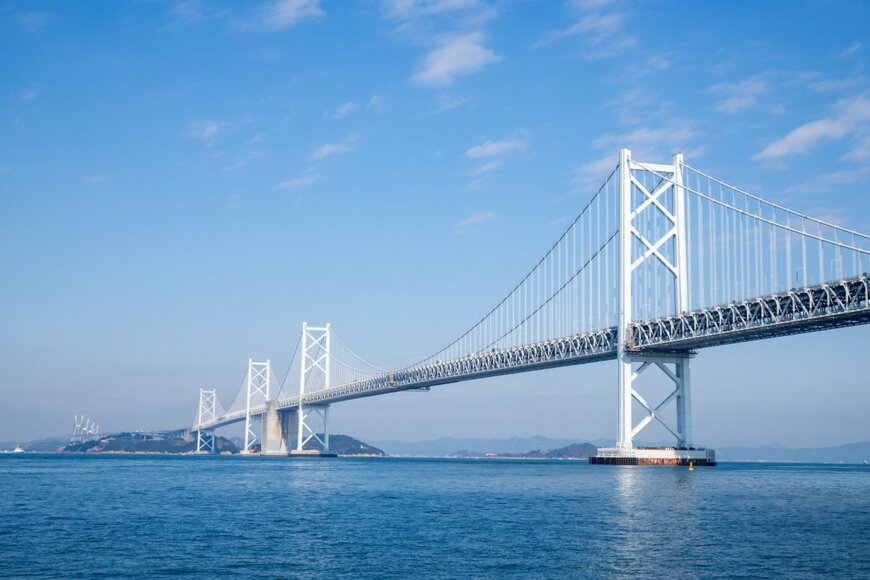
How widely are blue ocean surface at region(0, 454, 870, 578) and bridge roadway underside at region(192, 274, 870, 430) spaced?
7398 mm

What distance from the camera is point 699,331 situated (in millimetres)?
44719

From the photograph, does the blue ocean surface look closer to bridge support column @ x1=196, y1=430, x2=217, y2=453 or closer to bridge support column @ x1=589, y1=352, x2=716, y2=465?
bridge support column @ x1=589, y1=352, x2=716, y2=465

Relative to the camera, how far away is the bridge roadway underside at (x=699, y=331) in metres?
36.5

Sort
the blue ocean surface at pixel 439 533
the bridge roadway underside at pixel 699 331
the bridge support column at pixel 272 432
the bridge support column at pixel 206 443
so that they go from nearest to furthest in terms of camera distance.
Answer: the blue ocean surface at pixel 439 533
the bridge roadway underside at pixel 699 331
the bridge support column at pixel 272 432
the bridge support column at pixel 206 443

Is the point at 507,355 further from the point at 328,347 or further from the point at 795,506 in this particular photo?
the point at 328,347

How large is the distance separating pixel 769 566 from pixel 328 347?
89.8 m

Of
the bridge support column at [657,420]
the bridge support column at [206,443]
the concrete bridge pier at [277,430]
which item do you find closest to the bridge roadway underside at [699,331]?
the bridge support column at [657,420]

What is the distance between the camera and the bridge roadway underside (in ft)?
120

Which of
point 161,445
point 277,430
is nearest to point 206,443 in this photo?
point 161,445

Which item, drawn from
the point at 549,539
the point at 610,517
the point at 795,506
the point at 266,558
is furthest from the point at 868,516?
the point at 266,558

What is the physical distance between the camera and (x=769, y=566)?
15.7 meters

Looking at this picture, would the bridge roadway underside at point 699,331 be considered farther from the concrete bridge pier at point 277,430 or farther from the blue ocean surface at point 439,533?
the concrete bridge pier at point 277,430

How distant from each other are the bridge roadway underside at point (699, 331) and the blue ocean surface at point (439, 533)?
7398mm

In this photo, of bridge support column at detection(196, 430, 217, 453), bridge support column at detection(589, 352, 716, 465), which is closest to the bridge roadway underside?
bridge support column at detection(589, 352, 716, 465)
